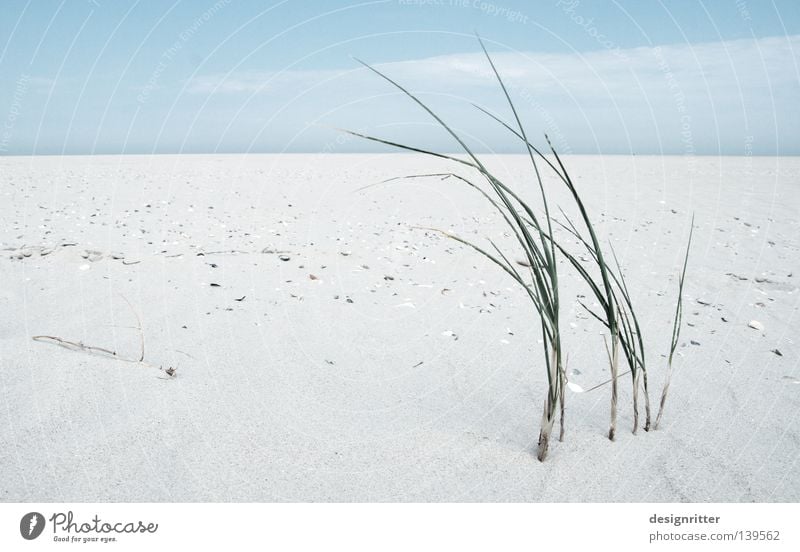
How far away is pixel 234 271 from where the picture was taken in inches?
162

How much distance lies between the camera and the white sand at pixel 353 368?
73.4 inches

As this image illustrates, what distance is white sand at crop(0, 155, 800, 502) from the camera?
6.12 ft

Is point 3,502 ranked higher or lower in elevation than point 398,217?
lower

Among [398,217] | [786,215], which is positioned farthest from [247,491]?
[786,215]

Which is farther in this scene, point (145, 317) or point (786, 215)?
point (786, 215)

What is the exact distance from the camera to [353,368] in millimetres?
2738

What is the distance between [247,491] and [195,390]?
704mm

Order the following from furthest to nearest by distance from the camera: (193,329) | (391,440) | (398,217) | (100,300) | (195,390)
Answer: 1. (398,217)
2. (100,300)
3. (193,329)
4. (195,390)
5. (391,440)

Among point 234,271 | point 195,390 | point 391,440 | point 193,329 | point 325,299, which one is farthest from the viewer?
point 234,271

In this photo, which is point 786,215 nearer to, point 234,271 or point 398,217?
point 398,217

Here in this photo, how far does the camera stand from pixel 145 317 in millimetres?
3164
